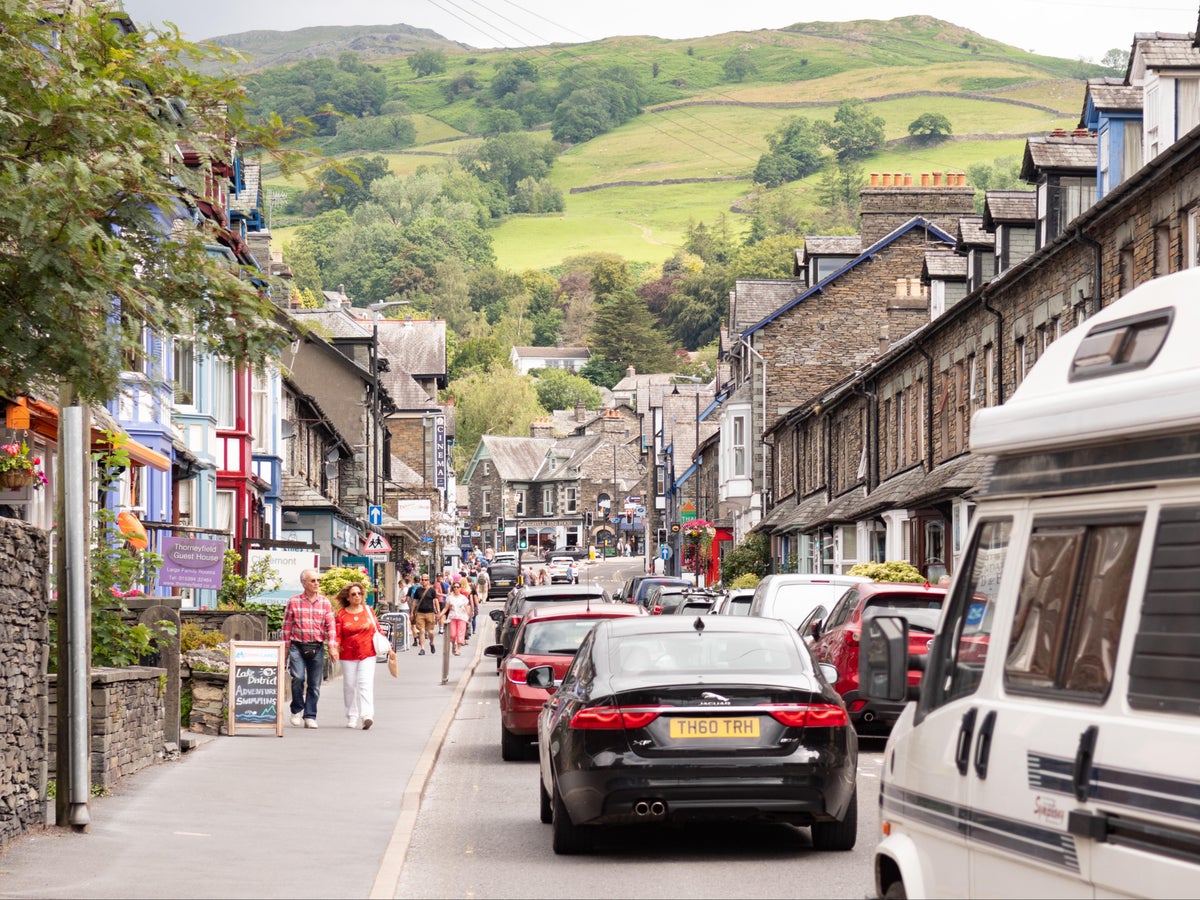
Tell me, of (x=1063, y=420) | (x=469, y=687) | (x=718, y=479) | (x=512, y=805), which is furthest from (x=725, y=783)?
(x=718, y=479)

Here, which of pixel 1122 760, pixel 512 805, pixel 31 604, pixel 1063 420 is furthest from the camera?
pixel 512 805

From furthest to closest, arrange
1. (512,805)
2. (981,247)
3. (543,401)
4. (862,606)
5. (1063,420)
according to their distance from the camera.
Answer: (543,401), (981,247), (862,606), (512,805), (1063,420)

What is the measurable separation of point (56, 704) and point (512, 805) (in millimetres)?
3505

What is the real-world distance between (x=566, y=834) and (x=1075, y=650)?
6268 millimetres

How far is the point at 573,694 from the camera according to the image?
11258mm

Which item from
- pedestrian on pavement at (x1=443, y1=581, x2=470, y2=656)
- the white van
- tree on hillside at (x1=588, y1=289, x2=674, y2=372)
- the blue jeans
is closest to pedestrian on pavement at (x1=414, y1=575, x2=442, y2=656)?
pedestrian on pavement at (x1=443, y1=581, x2=470, y2=656)

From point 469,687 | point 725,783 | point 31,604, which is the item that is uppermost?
point 31,604

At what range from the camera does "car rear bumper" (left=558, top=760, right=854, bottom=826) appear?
10305mm

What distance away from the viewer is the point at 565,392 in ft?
608

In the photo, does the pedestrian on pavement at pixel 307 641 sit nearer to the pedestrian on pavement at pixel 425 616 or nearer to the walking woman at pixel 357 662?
the walking woman at pixel 357 662

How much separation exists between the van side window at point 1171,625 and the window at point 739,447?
5684cm

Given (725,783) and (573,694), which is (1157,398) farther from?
A: (573,694)

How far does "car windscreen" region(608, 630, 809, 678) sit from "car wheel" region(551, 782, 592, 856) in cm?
89

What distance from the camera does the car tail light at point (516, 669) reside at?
55.5 feet
